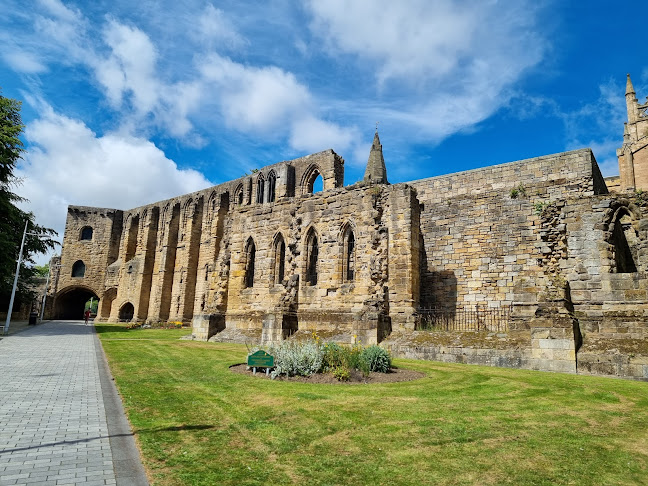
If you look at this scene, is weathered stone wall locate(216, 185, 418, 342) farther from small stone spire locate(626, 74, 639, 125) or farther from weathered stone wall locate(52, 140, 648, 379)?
small stone spire locate(626, 74, 639, 125)

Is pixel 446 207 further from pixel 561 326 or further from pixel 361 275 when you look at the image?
pixel 561 326

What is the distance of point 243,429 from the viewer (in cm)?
570

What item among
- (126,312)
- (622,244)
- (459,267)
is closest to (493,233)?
(459,267)

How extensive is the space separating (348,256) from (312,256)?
2.11m

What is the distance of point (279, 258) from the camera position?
22.5m

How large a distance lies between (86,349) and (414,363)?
12135mm

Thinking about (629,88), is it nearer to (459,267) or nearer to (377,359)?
(459,267)

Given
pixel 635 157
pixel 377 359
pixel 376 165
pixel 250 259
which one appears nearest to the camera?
pixel 377 359

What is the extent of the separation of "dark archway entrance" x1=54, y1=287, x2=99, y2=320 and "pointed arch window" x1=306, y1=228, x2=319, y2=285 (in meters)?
44.9

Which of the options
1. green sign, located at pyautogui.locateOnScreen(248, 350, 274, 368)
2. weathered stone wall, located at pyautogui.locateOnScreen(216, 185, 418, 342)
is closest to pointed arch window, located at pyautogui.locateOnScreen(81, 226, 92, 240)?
weathered stone wall, located at pyautogui.locateOnScreen(216, 185, 418, 342)

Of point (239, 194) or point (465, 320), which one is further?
point (239, 194)

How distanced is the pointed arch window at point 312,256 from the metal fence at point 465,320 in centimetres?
578

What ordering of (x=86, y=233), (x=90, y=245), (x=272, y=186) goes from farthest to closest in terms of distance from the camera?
(x=86, y=233) → (x=90, y=245) → (x=272, y=186)

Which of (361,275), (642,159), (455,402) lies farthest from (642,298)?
(642,159)
